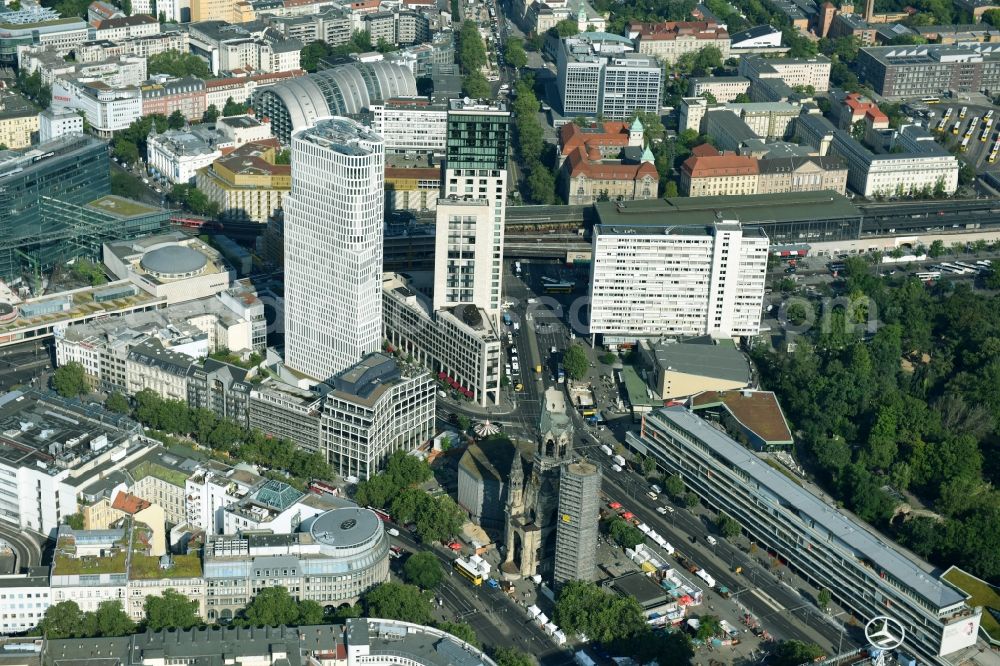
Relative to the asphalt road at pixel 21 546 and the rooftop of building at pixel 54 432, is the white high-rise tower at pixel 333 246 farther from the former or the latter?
the asphalt road at pixel 21 546

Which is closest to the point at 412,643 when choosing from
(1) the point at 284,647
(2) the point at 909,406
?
(1) the point at 284,647

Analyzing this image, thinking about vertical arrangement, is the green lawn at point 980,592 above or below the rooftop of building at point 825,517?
below

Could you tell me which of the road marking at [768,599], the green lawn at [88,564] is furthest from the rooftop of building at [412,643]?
the road marking at [768,599]

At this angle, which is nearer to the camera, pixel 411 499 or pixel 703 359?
pixel 411 499

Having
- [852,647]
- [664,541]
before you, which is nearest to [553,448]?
[664,541]

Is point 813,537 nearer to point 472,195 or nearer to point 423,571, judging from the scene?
point 423,571

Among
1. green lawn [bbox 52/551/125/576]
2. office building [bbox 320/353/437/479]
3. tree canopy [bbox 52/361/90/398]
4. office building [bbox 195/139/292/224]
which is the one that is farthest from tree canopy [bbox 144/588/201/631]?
office building [bbox 195/139/292/224]
